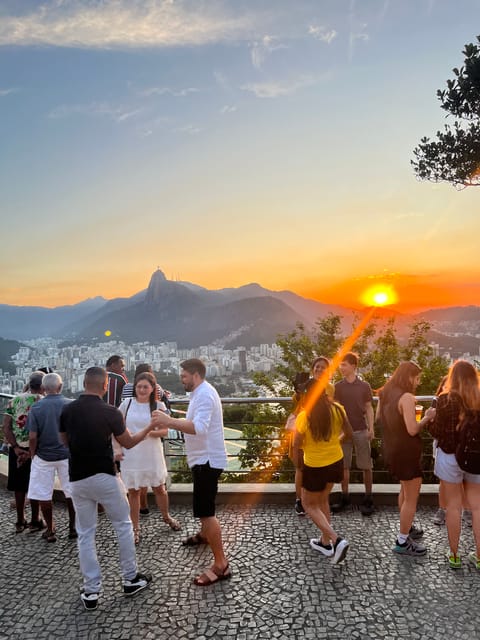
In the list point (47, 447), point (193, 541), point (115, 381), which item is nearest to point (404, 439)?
point (193, 541)

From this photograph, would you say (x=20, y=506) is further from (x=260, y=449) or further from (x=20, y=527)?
→ (x=260, y=449)

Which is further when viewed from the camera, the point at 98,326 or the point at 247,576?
the point at 98,326

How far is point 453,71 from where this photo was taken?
7.68 m

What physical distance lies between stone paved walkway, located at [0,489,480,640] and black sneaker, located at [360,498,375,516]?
6.9 inches

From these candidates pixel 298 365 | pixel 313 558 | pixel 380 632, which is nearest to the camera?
pixel 380 632

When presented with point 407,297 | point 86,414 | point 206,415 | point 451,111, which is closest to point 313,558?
point 206,415

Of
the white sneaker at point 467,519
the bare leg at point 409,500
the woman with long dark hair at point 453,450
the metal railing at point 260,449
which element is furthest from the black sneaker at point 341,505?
the woman with long dark hair at point 453,450

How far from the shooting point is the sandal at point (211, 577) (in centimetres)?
384

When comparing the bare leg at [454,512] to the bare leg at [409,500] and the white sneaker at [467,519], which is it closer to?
the bare leg at [409,500]

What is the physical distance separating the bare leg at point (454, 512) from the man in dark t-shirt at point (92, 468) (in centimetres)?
273

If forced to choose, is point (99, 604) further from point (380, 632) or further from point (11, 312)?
point (11, 312)

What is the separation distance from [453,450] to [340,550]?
1314 mm

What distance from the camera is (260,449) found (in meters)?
19.2

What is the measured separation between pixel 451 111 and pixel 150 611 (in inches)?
335
